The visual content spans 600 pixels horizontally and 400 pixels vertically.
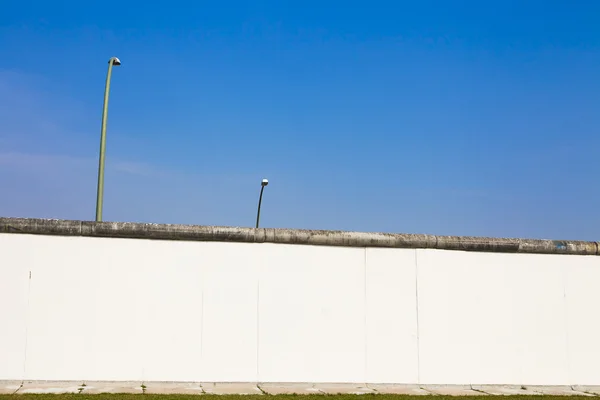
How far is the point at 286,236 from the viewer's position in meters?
12.3

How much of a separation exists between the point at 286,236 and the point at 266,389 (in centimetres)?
265

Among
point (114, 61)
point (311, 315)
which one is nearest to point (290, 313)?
point (311, 315)

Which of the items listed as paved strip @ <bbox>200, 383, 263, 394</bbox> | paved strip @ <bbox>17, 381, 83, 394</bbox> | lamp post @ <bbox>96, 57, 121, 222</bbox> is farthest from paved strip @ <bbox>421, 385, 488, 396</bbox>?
lamp post @ <bbox>96, 57, 121, 222</bbox>

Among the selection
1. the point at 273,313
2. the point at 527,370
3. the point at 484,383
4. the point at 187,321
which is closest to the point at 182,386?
the point at 187,321

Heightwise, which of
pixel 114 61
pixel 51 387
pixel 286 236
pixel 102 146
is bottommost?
pixel 51 387

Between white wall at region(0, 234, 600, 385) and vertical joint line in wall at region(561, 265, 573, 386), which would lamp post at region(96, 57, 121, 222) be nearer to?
white wall at region(0, 234, 600, 385)

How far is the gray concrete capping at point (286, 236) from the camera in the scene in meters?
11.5

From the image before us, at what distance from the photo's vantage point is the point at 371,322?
12.5 metres

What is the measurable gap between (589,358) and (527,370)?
135 centimetres

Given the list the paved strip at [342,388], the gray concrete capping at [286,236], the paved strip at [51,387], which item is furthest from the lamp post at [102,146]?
the paved strip at [342,388]

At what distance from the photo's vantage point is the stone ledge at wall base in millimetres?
10797

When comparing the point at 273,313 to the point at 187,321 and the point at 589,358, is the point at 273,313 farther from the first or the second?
the point at 589,358

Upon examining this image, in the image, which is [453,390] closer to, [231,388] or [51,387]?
→ [231,388]

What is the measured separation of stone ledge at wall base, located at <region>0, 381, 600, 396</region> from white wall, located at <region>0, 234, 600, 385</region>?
0.15 metres
